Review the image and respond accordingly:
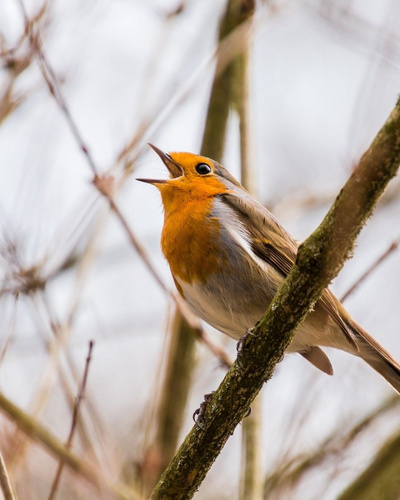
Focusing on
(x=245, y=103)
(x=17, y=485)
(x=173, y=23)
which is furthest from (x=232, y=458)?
(x=173, y=23)

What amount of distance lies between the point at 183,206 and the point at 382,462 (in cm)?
197

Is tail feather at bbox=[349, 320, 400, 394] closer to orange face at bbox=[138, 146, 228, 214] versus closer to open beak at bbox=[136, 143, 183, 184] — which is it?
orange face at bbox=[138, 146, 228, 214]

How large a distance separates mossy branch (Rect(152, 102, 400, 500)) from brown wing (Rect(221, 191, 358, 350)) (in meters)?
1.06

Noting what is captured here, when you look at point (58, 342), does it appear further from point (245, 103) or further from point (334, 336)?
point (245, 103)

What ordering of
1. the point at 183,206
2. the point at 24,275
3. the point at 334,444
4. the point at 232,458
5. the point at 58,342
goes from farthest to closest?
the point at 232,458, the point at 334,444, the point at 183,206, the point at 24,275, the point at 58,342

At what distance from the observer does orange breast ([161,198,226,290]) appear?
11.9 feet

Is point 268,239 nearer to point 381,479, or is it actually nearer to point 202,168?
point 202,168

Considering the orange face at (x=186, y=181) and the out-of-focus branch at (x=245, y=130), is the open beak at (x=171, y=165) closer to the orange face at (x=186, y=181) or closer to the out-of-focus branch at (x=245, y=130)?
the orange face at (x=186, y=181)

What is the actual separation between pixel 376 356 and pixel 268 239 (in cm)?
107

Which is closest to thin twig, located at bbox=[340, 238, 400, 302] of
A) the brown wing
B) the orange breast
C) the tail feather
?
the brown wing

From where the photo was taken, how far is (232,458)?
6.03 meters

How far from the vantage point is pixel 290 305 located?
8.11 ft

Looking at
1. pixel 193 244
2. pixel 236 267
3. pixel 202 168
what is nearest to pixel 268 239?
pixel 236 267

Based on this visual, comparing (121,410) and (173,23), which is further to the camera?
(121,410)
